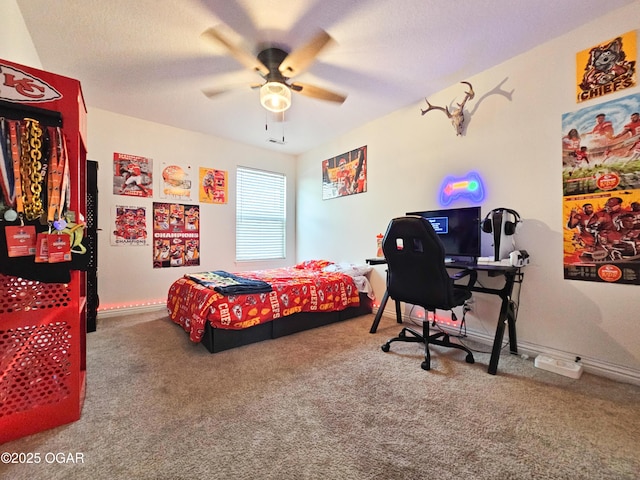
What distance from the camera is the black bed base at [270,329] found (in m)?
2.34

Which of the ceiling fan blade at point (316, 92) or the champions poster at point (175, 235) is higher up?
the ceiling fan blade at point (316, 92)

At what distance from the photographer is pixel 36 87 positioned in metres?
1.40

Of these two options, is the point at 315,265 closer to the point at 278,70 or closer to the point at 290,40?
the point at 278,70

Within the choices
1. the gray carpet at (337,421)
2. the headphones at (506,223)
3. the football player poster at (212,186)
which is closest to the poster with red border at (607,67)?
the headphones at (506,223)

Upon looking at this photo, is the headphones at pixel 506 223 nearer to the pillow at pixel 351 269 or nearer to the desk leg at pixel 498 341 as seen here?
the desk leg at pixel 498 341

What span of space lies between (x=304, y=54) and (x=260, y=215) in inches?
121

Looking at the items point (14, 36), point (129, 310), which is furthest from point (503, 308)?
point (129, 310)

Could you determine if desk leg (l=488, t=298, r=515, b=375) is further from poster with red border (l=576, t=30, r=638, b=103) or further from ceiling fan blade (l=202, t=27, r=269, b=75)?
ceiling fan blade (l=202, t=27, r=269, b=75)

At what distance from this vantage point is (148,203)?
3.71m

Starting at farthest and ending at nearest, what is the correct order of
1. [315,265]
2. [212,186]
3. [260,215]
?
[260,215], [212,186], [315,265]

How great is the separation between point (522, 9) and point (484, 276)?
2108 mm

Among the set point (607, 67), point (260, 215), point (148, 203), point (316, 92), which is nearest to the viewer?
point (607, 67)

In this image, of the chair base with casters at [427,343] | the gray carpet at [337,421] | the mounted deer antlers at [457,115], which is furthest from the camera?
the mounted deer antlers at [457,115]

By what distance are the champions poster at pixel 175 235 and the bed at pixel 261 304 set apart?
880 mm
